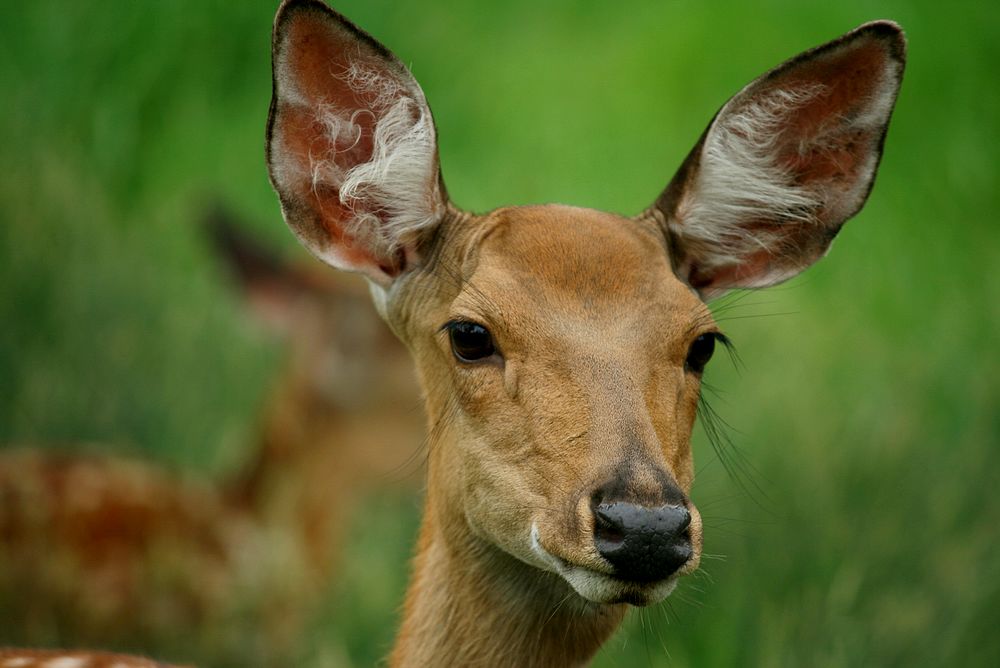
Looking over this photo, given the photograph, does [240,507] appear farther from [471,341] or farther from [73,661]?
[471,341]

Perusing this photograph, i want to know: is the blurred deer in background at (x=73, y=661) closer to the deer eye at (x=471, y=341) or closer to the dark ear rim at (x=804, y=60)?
the deer eye at (x=471, y=341)

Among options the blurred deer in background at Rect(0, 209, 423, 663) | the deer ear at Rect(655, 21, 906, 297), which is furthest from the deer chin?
the blurred deer in background at Rect(0, 209, 423, 663)

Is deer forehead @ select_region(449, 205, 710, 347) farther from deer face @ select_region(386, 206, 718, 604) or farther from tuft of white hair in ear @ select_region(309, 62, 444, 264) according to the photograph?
tuft of white hair in ear @ select_region(309, 62, 444, 264)

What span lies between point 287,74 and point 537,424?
40.4 inches

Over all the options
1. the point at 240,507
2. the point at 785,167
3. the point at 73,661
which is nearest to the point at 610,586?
the point at 785,167

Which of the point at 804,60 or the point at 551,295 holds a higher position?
the point at 804,60

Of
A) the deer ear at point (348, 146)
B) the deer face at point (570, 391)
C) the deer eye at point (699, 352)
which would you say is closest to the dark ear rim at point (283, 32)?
the deer ear at point (348, 146)

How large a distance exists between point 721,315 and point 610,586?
14.2 ft

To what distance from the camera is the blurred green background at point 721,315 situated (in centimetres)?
518

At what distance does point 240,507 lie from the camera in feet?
20.2

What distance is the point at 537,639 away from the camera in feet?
11.3

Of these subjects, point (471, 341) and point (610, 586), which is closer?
point (610, 586)

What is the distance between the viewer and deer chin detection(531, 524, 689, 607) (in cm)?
296

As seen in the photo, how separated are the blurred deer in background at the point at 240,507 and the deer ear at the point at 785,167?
1718 mm
